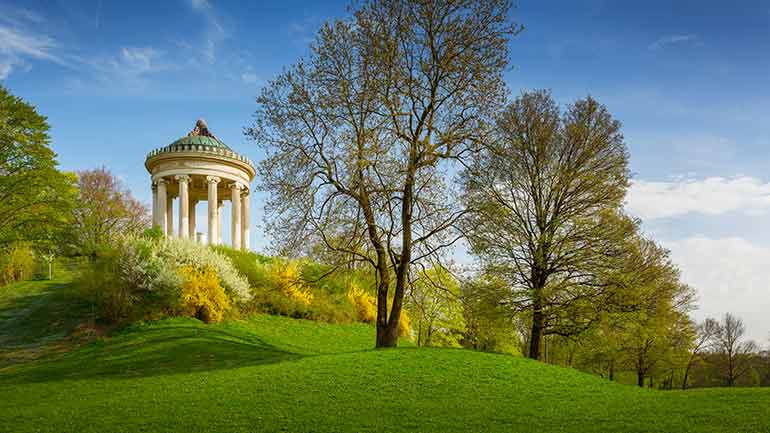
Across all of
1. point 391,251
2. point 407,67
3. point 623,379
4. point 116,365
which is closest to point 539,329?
point 391,251

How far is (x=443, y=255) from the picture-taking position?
16562 mm

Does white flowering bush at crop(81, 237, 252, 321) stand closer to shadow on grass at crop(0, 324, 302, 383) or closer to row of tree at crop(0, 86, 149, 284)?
shadow on grass at crop(0, 324, 302, 383)

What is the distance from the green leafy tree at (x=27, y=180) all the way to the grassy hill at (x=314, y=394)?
8.23 metres

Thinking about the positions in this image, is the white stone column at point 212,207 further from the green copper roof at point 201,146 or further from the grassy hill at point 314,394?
the grassy hill at point 314,394

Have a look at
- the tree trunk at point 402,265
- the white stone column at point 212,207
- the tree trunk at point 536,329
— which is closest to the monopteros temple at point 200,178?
the white stone column at point 212,207

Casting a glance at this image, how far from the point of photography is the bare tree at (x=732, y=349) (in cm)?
3991

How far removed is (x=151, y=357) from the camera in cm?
1420

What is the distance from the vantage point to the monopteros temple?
3197cm

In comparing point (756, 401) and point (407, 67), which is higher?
point (407, 67)

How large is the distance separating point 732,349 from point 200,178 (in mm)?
41946

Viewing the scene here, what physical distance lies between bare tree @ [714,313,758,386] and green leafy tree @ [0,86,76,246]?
4431 centimetres

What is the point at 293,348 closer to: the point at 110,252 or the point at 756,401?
the point at 110,252

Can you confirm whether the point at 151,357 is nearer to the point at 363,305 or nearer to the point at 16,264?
the point at 363,305

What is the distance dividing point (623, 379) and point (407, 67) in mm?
34332
